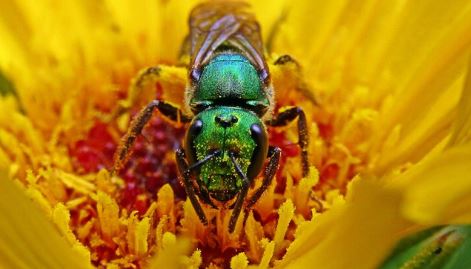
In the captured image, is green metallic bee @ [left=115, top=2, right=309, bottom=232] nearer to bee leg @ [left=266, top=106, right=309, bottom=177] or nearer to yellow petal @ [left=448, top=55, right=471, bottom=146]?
bee leg @ [left=266, top=106, right=309, bottom=177]

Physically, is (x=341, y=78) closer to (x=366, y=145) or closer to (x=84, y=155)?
(x=366, y=145)

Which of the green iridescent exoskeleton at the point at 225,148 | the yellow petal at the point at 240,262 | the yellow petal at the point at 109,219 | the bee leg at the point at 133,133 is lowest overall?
the yellow petal at the point at 109,219

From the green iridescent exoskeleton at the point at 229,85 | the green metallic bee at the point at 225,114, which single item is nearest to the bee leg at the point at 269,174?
the green metallic bee at the point at 225,114

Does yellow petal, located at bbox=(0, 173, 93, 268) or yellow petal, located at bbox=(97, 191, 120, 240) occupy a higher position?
yellow petal, located at bbox=(0, 173, 93, 268)

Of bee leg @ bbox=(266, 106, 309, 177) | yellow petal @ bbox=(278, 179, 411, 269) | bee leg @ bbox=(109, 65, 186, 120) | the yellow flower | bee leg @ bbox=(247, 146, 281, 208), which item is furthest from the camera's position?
bee leg @ bbox=(109, 65, 186, 120)

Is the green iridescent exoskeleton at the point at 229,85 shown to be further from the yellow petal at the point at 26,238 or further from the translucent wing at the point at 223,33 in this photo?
the yellow petal at the point at 26,238

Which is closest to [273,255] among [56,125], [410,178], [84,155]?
[410,178]

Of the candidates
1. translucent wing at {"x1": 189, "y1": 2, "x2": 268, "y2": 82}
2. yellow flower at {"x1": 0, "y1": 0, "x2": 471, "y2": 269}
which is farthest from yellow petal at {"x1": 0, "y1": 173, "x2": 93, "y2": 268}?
translucent wing at {"x1": 189, "y1": 2, "x2": 268, "y2": 82}
